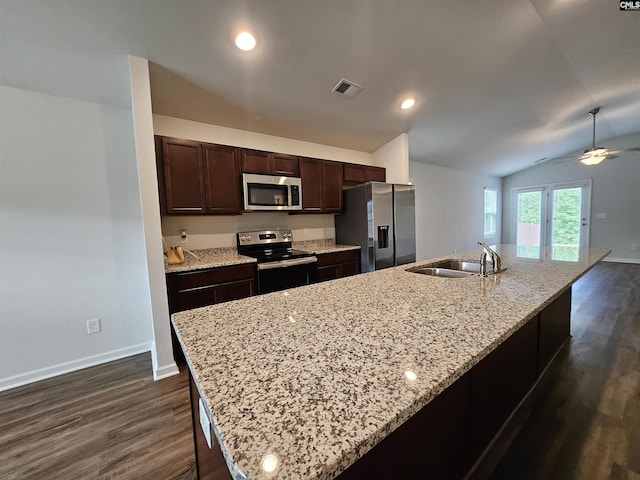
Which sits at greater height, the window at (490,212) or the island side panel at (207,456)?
the window at (490,212)

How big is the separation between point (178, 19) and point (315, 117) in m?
1.60

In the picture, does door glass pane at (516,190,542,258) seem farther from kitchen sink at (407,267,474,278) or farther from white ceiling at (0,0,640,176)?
kitchen sink at (407,267,474,278)

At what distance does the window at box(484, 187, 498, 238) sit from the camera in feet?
24.0

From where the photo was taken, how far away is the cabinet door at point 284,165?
10.00 ft

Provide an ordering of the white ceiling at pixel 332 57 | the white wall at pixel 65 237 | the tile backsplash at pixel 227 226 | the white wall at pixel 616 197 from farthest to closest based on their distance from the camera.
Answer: the white wall at pixel 616 197 → the tile backsplash at pixel 227 226 → the white wall at pixel 65 237 → the white ceiling at pixel 332 57

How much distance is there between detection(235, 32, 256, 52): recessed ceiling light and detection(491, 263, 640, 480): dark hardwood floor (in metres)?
2.98

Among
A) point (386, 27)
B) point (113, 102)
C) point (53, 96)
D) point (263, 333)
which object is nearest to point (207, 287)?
point (263, 333)

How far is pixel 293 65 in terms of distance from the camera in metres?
2.24

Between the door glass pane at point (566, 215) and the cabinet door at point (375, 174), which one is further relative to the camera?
the door glass pane at point (566, 215)

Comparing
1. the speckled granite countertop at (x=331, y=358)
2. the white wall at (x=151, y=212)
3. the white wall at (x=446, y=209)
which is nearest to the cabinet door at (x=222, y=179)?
the white wall at (x=151, y=212)

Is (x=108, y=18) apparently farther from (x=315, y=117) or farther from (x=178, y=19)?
(x=315, y=117)

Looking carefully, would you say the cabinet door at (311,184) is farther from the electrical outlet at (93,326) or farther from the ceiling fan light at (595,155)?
the ceiling fan light at (595,155)

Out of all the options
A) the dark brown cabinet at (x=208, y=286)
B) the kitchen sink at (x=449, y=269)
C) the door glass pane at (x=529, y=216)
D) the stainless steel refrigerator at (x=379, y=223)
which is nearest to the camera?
the kitchen sink at (x=449, y=269)

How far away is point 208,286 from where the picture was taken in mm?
2383
